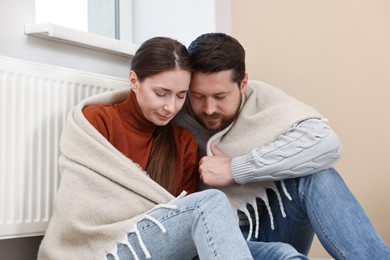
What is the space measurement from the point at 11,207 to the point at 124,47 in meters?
0.67

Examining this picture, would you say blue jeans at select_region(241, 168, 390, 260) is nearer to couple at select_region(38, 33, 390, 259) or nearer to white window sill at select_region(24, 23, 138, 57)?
couple at select_region(38, 33, 390, 259)

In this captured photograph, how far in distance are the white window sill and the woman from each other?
0.23 meters

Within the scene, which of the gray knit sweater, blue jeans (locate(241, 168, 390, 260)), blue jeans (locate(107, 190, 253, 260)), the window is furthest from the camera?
the window

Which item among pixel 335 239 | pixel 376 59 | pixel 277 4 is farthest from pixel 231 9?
pixel 335 239

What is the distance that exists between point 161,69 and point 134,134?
0.19m

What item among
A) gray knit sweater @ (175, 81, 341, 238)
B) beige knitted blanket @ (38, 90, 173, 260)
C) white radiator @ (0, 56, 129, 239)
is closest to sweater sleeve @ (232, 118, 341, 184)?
gray knit sweater @ (175, 81, 341, 238)

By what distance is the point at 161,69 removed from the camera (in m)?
1.70

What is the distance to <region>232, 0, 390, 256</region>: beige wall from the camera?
7.43ft

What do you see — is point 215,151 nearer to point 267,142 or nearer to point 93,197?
point 267,142

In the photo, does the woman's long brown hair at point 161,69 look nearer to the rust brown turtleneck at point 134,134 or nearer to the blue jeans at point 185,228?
the rust brown turtleneck at point 134,134

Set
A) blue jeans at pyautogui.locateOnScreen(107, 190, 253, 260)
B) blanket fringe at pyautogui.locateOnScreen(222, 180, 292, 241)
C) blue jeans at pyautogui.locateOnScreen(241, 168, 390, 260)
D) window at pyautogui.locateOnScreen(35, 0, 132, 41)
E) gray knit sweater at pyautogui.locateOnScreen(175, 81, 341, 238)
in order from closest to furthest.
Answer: blue jeans at pyautogui.locateOnScreen(107, 190, 253, 260), blue jeans at pyautogui.locateOnScreen(241, 168, 390, 260), gray knit sweater at pyautogui.locateOnScreen(175, 81, 341, 238), blanket fringe at pyautogui.locateOnScreen(222, 180, 292, 241), window at pyautogui.locateOnScreen(35, 0, 132, 41)

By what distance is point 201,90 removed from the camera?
1817mm

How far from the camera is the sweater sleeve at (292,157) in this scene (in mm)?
1731

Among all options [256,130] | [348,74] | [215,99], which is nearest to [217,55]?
[215,99]
